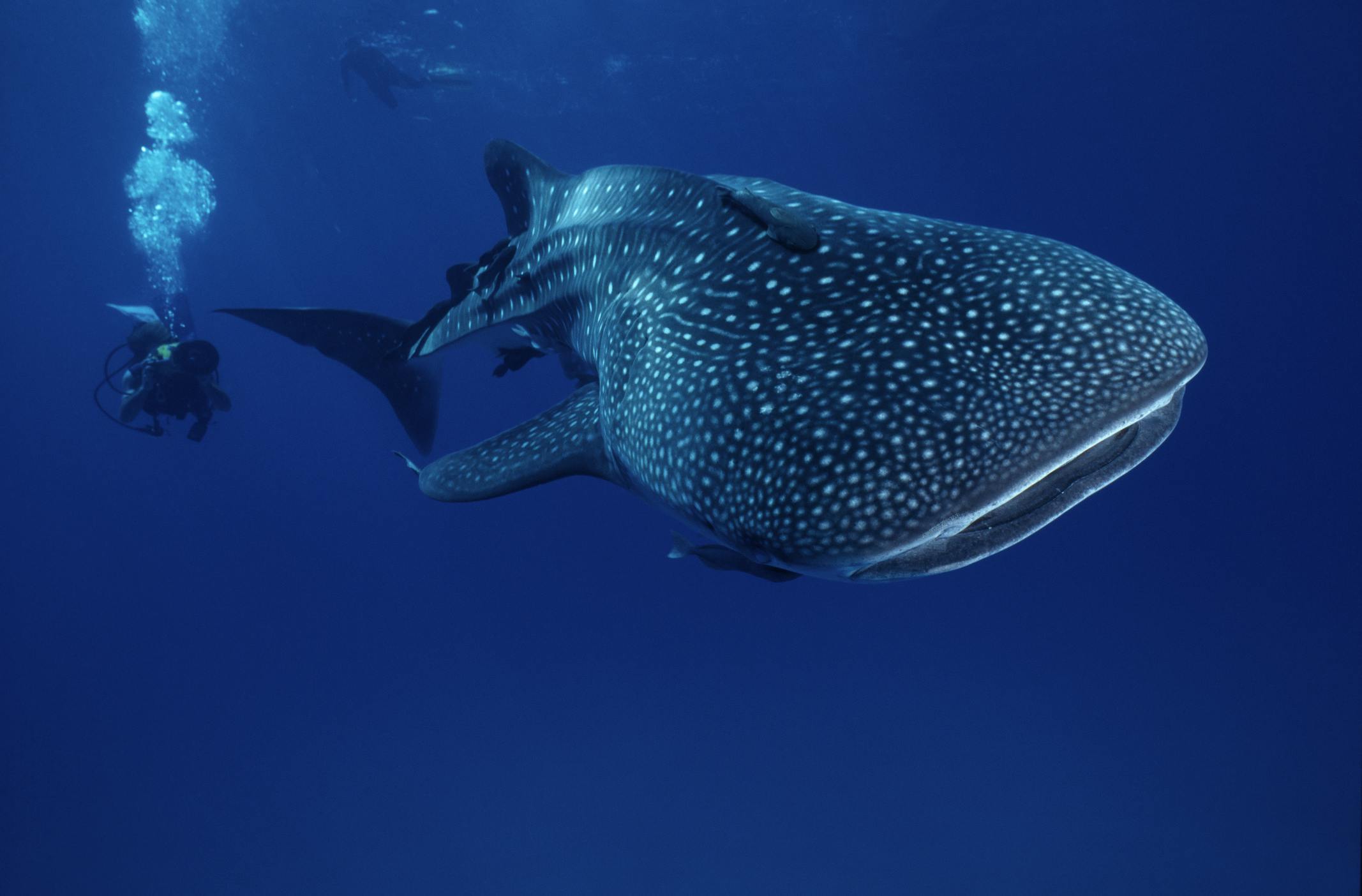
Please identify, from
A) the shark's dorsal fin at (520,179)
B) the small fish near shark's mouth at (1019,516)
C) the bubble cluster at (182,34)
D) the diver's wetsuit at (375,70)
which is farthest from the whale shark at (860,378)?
the bubble cluster at (182,34)

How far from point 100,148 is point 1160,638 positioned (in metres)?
45.6

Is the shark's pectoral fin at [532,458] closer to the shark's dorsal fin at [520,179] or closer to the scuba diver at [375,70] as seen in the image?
the shark's dorsal fin at [520,179]

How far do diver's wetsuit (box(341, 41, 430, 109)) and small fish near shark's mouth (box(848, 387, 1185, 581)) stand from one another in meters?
27.4

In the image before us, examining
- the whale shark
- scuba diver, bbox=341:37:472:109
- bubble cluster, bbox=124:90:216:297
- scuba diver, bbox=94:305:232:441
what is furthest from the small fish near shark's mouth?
bubble cluster, bbox=124:90:216:297

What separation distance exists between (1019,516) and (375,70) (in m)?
28.1

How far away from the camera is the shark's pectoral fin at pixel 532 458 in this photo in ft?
13.0

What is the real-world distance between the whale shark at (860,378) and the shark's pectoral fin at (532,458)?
0.06m

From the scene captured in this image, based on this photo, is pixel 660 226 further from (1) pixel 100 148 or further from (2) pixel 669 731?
(1) pixel 100 148

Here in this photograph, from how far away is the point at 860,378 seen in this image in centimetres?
227

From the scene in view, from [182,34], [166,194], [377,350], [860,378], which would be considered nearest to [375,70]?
[182,34]

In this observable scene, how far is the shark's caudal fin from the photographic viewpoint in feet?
19.3

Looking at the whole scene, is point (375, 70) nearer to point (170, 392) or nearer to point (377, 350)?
point (170, 392)

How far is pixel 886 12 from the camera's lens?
2333 centimetres

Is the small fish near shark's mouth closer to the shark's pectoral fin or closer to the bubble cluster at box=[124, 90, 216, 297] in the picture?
the shark's pectoral fin
